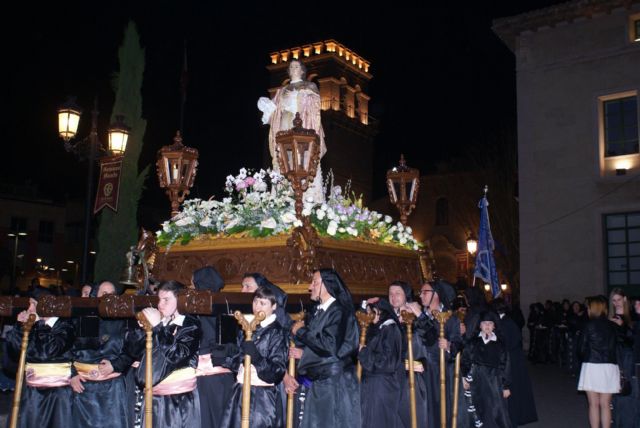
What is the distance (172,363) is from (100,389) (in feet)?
6.04

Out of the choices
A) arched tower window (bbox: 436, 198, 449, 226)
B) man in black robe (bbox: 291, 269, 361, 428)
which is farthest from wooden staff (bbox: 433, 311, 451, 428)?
arched tower window (bbox: 436, 198, 449, 226)

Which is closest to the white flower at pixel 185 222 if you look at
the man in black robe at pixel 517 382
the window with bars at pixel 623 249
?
the man in black robe at pixel 517 382

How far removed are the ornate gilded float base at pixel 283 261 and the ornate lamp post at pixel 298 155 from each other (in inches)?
22.7

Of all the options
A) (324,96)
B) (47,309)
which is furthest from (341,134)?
(47,309)

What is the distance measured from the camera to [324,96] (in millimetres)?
49156

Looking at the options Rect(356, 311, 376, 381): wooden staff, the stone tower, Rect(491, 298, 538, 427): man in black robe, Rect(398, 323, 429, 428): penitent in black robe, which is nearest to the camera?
Rect(356, 311, 376, 381): wooden staff

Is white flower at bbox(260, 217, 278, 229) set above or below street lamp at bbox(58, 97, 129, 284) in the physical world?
below

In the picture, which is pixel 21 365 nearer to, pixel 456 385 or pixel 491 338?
pixel 456 385

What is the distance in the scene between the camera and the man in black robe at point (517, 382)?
9.96 metres

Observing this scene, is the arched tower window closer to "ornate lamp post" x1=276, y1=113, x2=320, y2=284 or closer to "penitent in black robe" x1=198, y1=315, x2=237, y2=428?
"ornate lamp post" x1=276, y1=113, x2=320, y2=284

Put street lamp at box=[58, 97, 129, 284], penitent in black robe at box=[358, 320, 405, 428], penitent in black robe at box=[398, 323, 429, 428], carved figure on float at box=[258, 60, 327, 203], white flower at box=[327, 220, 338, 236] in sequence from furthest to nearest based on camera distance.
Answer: street lamp at box=[58, 97, 129, 284], carved figure on float at box=[258, 60, 327, 203], white flower at box=[327, 220, 338, 236], penitent in black robe at box=[398, 323, 429, 428], penitent in black robe at box=[358, 320, 405, 428]

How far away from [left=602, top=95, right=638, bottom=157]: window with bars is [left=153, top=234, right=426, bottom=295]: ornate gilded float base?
1394cm

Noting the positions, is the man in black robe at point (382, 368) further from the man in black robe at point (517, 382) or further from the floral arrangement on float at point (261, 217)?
the man in black robe at point (517, 382)

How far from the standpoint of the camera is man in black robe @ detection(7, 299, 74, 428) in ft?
21.7
